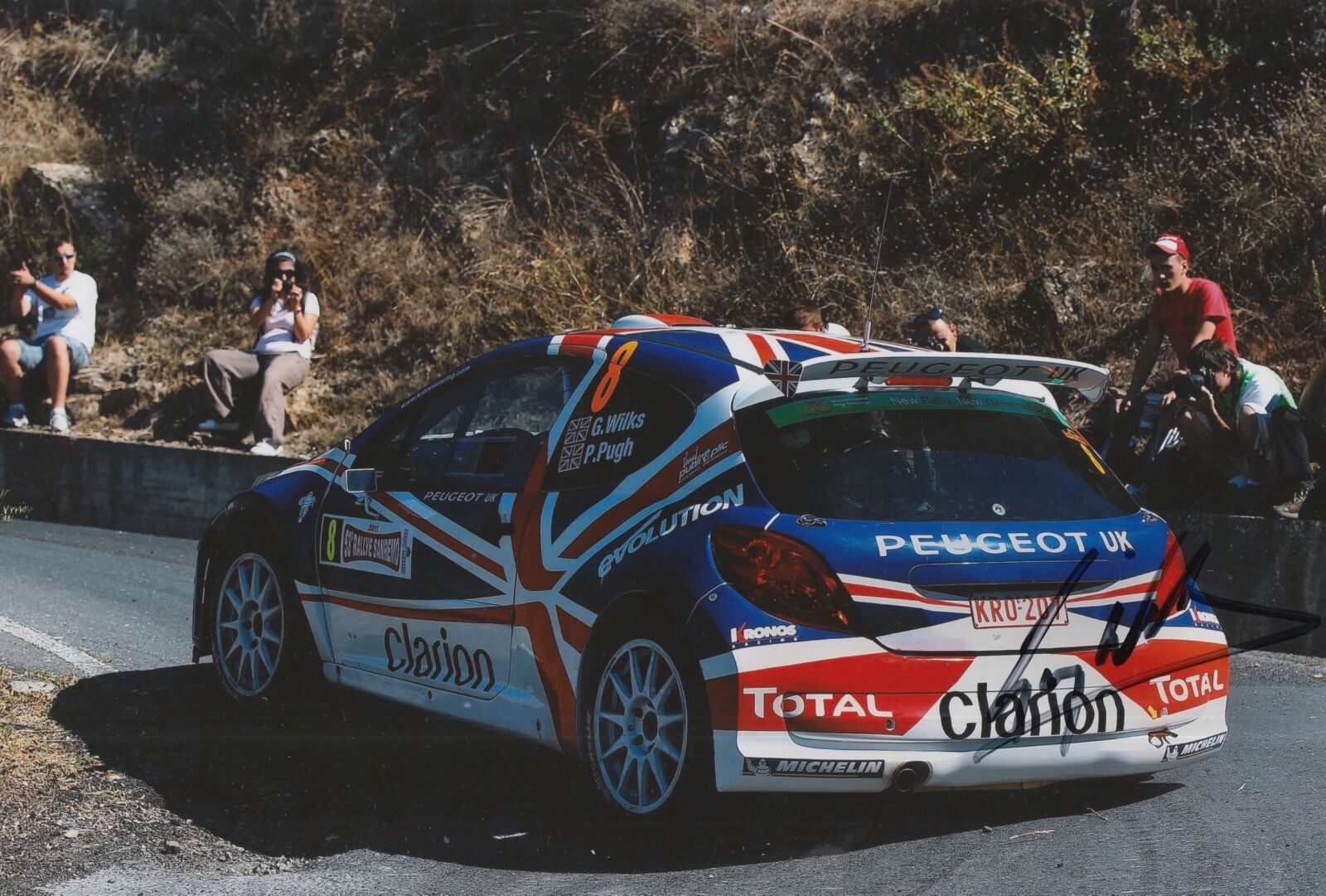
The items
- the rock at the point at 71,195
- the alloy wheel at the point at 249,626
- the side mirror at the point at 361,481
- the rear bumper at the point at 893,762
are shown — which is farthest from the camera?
the rock at the point at 71,195

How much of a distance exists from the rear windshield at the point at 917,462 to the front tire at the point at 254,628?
2521 millimetres

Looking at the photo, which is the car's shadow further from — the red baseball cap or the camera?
the red baseball cap

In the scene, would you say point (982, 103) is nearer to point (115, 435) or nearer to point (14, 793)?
point (115, 435)

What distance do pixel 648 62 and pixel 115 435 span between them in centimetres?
690

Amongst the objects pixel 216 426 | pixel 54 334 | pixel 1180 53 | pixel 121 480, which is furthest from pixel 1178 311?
pixel 54 334

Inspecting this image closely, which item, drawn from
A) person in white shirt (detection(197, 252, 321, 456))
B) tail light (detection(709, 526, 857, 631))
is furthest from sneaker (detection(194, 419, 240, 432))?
tail light (detection(709, 526, 857, 631))

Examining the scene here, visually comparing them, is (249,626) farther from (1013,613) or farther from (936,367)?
(1013,613)

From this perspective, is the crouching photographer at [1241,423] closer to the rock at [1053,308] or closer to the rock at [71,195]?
the rock at [1053,308]

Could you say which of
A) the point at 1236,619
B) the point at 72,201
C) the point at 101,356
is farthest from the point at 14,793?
the point at 72,201

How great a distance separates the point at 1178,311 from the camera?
33.0 feet

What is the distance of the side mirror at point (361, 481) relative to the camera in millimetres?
6320

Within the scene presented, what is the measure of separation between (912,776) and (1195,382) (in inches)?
212

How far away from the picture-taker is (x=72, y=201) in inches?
778

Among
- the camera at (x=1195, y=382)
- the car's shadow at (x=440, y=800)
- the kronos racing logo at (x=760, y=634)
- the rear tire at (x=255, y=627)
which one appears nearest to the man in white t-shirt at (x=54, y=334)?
the rear tire at (x=255, y=627)
